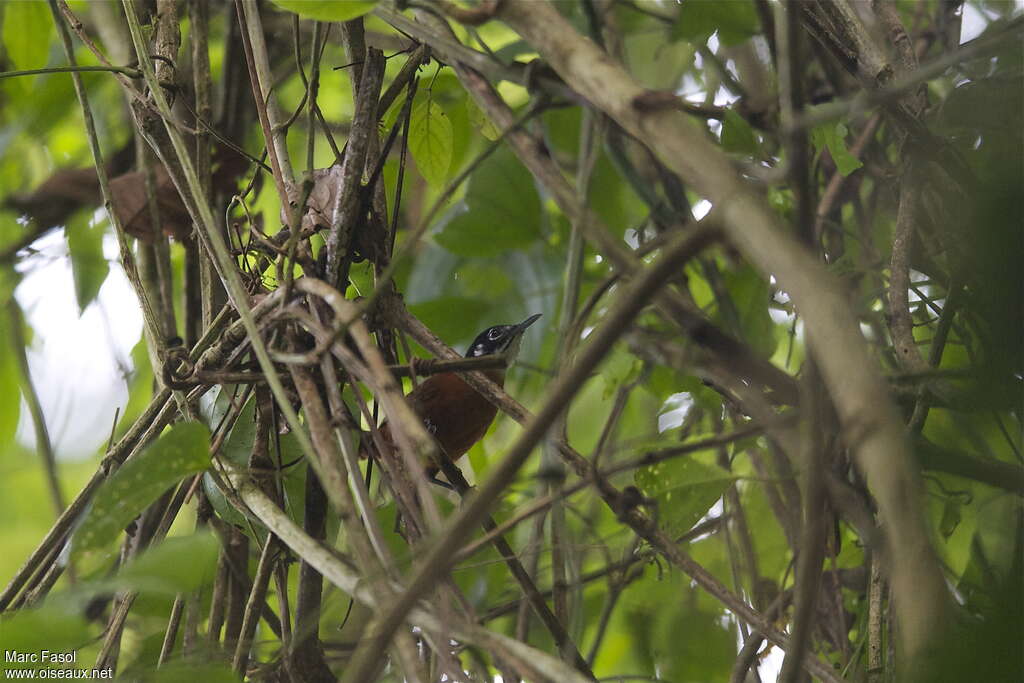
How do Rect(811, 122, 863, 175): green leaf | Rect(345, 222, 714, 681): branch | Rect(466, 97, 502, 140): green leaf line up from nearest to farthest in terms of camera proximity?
1. Rect(345, 222, 714, 681): branch
2. Rect(811, 122, 863, 175): green leaf
3. Rect(466, 97, 502, 140): green leaf

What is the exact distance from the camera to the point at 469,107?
1.78 meters

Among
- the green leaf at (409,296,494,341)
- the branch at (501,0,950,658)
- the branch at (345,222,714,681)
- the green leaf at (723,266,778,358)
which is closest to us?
the branch at (501,0,950,658)

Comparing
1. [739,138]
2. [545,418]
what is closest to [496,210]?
[739,138]

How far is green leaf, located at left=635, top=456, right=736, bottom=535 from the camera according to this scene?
165cm

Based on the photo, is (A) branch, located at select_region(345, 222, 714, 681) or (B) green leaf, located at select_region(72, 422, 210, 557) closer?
(A) branch, located at select_region(345, 222, 714, 681)

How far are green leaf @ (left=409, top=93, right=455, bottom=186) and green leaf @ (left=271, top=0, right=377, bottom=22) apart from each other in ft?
1.64

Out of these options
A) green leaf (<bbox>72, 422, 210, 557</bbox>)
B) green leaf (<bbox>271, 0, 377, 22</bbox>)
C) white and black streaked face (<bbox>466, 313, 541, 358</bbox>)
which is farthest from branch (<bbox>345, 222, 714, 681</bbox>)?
white and black streaked face (<bbox>466, 313, 541, 358</bbox>)

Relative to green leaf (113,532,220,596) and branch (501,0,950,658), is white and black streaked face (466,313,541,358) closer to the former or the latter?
green leaf (113,532,220,596)

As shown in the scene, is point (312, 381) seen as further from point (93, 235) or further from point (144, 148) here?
point (93, 235)

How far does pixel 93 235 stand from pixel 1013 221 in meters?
2.11

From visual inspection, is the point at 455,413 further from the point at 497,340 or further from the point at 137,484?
the point at 137,484

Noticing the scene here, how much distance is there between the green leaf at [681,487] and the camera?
1.65 metres

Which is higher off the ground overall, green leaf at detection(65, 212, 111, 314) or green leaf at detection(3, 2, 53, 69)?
green leaf at detection(3, 2, 53, 69)

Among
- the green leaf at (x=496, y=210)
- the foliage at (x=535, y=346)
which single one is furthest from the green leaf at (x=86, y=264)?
the green leaf at (x=496, y=210)
